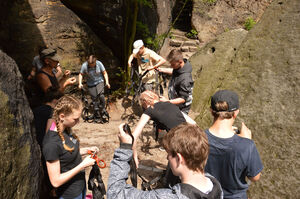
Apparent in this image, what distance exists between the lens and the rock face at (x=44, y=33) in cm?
659

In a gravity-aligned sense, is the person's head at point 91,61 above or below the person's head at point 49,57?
below

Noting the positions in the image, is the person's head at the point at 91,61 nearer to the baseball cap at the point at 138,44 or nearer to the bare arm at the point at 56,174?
the baseball cap at the point at 138,44

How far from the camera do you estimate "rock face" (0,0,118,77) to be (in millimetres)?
6594

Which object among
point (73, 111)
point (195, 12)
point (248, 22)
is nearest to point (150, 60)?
point (73, 111)

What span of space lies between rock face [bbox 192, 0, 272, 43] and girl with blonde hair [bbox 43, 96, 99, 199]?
497 inches

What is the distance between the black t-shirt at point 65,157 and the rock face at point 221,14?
1268cm

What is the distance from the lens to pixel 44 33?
23.1ft

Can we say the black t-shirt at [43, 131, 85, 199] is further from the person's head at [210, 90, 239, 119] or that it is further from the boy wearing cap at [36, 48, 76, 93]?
the person's head at [210, 90, 239, 119]

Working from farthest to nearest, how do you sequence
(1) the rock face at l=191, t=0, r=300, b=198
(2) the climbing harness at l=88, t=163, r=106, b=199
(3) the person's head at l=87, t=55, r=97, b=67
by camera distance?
(3) the person's head at l=87, t=55, r=97, b=67, (1) the rock face at l=191, t=0, r=300, b=198, (2) the climbing harness at l=88, t=163, r=106, b=199

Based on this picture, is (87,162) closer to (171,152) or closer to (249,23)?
(171,152)

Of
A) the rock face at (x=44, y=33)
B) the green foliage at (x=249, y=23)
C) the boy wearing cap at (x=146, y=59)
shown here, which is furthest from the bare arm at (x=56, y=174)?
the green foliage at (x=249, y=23)

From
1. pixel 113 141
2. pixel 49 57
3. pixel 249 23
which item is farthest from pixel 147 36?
pixel 249 23

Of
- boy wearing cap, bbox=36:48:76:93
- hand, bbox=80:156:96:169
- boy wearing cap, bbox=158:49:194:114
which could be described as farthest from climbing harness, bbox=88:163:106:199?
boy wearing cap, bbox=158:49:194:114

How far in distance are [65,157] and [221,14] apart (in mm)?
14479
